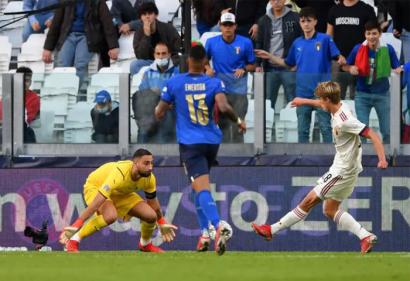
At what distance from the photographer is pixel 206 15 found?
72.0 ft

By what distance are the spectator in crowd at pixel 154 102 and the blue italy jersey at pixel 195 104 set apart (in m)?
3.56

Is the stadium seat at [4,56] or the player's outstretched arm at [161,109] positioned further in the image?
the stadium seat at [4,56]

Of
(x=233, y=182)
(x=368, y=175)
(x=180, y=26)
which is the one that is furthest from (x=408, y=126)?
(x=180, y=26)

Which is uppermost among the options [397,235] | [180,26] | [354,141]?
[180,26]

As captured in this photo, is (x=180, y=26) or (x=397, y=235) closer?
(x=397, y=235)

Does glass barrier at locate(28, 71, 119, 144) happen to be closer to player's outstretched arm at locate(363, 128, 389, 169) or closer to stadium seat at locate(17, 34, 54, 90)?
stadium seat at locate(17, 34, 54, 90)

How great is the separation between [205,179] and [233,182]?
4460mm

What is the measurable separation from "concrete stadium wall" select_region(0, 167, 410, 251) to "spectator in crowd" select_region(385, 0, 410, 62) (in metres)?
1.89

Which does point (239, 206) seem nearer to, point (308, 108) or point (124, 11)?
point (308, 108)

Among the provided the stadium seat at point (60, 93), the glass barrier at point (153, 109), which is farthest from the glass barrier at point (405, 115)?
the stadium seat at point (60, 93)

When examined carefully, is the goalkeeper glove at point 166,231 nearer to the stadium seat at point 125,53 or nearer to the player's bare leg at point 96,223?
the player's bare leg at point 96,223

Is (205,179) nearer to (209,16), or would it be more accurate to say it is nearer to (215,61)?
(215,61)

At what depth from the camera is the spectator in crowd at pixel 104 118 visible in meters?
20.4

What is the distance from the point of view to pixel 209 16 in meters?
21.9
